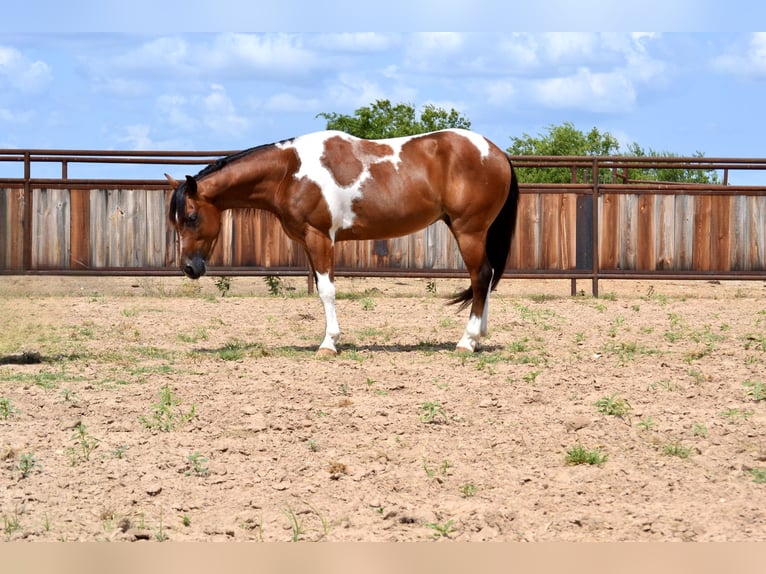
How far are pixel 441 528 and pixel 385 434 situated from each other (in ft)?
5.41

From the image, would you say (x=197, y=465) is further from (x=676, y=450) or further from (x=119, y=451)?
(x=676, y=450)

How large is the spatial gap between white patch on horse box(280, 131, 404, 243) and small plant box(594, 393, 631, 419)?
339 centimetres

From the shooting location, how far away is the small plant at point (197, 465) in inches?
213

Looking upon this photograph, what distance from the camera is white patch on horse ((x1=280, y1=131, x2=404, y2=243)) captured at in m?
9.34

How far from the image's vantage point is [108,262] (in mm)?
15805

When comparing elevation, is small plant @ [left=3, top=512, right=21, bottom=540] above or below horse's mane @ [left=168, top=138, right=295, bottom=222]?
below

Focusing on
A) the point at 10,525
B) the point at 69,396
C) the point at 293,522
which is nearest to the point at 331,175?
the point at 69,396

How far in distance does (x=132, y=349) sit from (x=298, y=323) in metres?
2.33

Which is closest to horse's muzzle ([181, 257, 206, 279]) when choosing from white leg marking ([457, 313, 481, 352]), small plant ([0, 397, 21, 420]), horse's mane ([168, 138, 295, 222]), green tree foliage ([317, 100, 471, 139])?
horse's mane ([168, 138, 295, 222])

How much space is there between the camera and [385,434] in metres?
6.12

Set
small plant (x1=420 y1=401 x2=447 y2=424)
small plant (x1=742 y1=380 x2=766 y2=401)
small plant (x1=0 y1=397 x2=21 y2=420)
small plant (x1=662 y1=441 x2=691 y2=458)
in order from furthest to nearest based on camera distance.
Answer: small plant (x1=742 y1=380 x2=766 y2=401), small plant (x1=0 y1=397 x2=21 y2=420), small plant (x1=420 y1=401 x2=447 y2=424), small plant (x1=662 y1=441 x2=691 y2=458)

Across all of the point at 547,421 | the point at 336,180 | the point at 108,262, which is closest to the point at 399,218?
the point at 336,180

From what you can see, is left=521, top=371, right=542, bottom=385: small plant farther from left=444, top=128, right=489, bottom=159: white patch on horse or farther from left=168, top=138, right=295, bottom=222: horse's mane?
left=168, top=138, right=295, bottom=222: horse's mane

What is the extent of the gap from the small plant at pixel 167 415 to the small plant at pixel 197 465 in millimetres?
746
